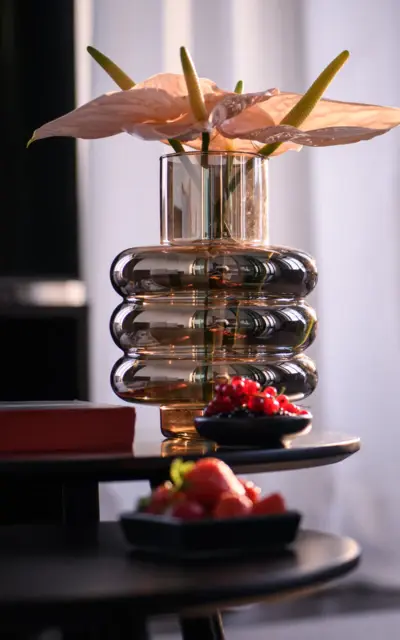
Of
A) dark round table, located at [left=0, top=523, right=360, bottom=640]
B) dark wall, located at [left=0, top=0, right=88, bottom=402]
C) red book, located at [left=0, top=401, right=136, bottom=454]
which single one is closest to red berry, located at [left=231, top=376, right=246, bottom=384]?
red book, located at [left=0, top=401, right=136, bottom=454]

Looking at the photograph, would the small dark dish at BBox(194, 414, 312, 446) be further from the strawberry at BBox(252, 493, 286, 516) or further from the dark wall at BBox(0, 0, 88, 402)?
the dark wall at BBox(0, 0, 88, 402)

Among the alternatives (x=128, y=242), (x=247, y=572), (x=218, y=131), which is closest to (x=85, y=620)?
(x=247, y=572)

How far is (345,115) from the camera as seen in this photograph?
4.82ft

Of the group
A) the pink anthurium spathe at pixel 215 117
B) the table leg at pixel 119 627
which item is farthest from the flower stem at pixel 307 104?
the table leg at pixel 119 627

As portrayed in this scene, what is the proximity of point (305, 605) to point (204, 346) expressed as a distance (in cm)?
151

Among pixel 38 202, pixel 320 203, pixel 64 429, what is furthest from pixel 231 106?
pixel 320 203

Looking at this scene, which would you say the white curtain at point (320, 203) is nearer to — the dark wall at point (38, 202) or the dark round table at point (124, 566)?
the dark wall at point (38, 202)

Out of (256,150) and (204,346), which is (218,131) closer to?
(256,150)

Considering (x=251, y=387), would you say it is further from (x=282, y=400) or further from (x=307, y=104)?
(x=307, y=104)

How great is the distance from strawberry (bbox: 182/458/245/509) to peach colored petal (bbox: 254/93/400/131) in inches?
23.2

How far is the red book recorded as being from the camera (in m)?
1.23

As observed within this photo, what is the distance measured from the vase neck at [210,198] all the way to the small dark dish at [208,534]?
507 millimetres

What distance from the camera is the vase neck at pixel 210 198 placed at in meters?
1.39

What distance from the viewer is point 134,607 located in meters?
0.80
